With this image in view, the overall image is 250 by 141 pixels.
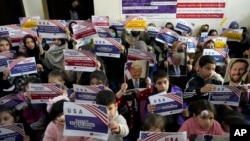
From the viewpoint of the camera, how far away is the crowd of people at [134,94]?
2.01 m

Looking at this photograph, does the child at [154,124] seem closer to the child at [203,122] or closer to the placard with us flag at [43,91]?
the child at [203,122]

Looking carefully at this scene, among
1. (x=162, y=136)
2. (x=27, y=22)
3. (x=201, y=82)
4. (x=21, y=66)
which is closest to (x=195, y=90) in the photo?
(x=201, y=82)

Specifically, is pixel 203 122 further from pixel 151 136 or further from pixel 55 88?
pixel 55 88

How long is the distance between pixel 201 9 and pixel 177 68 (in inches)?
128

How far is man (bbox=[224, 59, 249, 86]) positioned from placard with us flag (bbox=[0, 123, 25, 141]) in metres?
1.83

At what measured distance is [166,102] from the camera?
7.16ft

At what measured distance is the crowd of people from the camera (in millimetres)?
2014

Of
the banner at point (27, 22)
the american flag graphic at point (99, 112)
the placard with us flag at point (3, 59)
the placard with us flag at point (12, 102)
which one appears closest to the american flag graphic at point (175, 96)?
the american flag graphic at point (99, 112)

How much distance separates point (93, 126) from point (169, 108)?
2.50ft

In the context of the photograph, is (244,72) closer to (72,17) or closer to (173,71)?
(173,71)

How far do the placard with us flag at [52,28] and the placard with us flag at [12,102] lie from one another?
1.39 meters

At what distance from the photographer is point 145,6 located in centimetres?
589

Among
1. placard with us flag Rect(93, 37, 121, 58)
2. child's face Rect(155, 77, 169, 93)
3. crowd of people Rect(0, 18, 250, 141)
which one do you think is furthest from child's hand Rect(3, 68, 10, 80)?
child's face Rect(155, 77, 169, 93)

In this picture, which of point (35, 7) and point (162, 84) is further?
point (35, 7)
